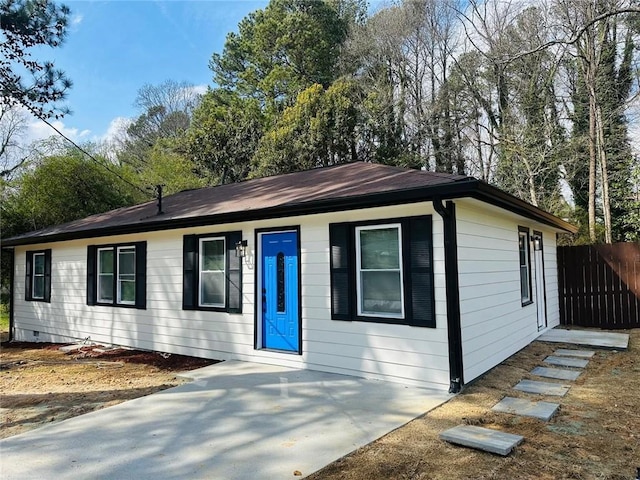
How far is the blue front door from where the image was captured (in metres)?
5.98

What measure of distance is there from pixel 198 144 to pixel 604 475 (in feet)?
66.6

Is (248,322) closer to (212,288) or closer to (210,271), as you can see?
(212,288)

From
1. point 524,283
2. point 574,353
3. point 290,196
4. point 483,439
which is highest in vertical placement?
point 290,196

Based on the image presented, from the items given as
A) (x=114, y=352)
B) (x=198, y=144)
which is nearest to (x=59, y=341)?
(x=114, y=352)

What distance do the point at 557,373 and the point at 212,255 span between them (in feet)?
17.2

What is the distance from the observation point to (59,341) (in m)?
9.38

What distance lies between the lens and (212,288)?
22.8 feet

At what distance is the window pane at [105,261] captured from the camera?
850 cm

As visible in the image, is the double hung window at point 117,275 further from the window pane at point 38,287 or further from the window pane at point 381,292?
the window pane at point 381,292

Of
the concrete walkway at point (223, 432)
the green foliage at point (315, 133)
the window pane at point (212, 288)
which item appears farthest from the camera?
the green foliage at point (315, 133)

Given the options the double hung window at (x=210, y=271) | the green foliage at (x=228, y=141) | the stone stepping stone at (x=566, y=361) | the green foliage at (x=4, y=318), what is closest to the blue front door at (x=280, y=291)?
the double hung window at (x=210, y=271)

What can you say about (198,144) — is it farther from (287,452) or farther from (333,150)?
(287,452)

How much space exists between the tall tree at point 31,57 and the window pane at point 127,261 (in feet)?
9.01

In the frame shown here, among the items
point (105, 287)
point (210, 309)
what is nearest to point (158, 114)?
point (105, 287)
